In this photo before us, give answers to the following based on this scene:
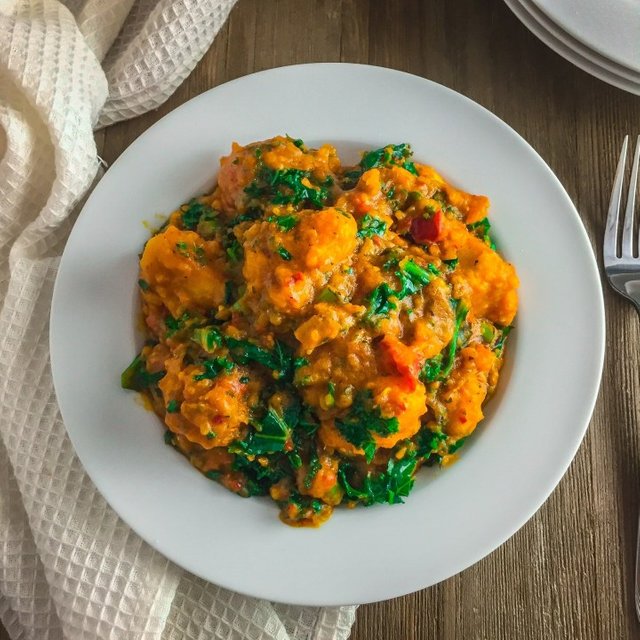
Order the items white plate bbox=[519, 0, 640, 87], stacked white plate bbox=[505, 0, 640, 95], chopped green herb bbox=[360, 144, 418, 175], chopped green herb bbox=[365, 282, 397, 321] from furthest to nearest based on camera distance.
→ white plate bbox=[519, 0, 640, 87] < stacked white plate bbox=[505, 0, 640, 95] < chopped green herb bbox=[360, 144, 418, 175] < chopped green herb bbox=[365, 282, 397, 321]

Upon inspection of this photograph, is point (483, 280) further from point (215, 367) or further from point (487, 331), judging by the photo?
point (215, 367)

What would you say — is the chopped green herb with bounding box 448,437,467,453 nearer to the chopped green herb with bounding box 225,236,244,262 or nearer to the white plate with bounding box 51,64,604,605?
the white plate with bounding box 51,64,604,605

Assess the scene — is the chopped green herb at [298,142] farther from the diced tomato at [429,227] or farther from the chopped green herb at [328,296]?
the chopped green herb at [328,296]

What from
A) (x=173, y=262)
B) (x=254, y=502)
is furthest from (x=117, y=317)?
(x=254, y=502)

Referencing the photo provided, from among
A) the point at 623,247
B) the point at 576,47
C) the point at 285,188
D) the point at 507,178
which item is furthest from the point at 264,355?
the point at 576,47

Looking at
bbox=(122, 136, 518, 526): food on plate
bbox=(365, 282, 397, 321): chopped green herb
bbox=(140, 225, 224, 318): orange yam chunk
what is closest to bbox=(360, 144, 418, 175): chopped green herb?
bbox=(122, 136, 518, 526): food on plate

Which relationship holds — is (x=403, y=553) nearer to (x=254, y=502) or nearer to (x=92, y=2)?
(x=254, y=502)

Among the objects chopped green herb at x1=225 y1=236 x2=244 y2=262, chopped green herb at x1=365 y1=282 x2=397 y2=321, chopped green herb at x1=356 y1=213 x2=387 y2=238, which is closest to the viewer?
chopped green herb at x1=365 y1=282 x2=397 y2=321
